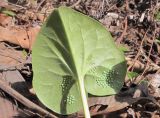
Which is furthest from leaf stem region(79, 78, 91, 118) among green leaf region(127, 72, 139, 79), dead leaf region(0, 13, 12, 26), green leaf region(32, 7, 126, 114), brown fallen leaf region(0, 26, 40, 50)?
dead leaf region(0, 13, 12, 26)

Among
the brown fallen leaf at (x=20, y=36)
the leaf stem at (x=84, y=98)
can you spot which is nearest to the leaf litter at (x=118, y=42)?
the brown fallen leaf at (x=20, y=36)

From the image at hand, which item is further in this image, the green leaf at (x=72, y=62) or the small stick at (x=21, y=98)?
the small stick at (x=21, y=98)

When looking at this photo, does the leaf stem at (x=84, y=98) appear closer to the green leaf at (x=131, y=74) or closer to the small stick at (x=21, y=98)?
the small stick at (x=21, y=98)

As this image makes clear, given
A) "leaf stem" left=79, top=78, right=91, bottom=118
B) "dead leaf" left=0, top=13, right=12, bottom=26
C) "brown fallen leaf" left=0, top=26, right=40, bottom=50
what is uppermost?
"dead leaf" left=0, top=13, right=12, bottom=26

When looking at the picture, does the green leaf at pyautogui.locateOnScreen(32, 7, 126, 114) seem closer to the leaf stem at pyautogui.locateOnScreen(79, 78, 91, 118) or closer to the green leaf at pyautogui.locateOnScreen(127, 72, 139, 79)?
the leaf stem at pyautogui.locateOnScreen(79, 78, 91, 118)

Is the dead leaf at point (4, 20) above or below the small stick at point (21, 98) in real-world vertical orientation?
above

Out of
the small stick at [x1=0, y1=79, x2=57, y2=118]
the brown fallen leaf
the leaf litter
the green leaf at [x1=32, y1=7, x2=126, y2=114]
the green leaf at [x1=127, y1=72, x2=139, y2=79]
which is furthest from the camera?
the brown fallen leaf
